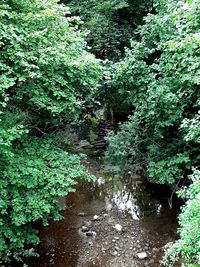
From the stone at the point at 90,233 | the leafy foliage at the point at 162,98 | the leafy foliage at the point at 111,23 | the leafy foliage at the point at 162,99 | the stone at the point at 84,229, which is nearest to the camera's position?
the leafy foliage at the point at 162,99

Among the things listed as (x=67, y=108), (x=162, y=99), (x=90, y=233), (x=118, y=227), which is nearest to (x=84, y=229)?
(x=90, y=233)

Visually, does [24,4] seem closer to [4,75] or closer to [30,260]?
[4,75]

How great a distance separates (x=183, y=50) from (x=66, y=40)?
2.74m

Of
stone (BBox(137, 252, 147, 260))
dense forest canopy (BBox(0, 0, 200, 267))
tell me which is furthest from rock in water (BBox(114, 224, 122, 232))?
dense forest canopy (BBox(0, 0, 200, 267))

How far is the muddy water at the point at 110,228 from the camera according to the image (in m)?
8.52

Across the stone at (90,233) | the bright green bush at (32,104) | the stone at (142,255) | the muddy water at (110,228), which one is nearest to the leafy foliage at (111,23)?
the muddy water at (110,228)

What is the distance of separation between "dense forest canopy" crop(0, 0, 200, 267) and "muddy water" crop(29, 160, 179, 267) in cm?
82

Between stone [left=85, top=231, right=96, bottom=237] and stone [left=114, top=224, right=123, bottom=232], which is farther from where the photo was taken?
stone [left=114, top=224, right=123, bottom=232]

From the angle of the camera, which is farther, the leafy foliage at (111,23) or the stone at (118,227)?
the leafy foliage at (111,23)

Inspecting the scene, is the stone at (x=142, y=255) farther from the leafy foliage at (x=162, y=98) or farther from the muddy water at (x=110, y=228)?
the leafy foliage at (x=162, y=98)

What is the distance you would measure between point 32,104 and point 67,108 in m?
0.87

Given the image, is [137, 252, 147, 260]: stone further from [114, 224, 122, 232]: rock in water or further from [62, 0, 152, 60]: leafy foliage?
[62, 0, 152, 60]: leafy foliage

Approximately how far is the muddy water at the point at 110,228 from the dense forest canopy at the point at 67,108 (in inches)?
32.3

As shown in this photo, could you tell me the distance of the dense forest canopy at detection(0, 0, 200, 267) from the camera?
6.52 m
